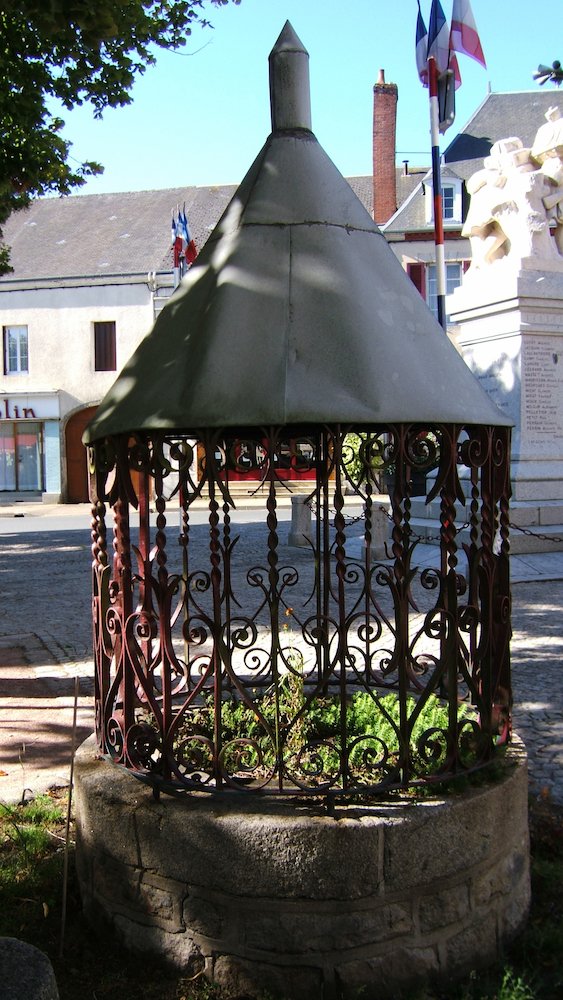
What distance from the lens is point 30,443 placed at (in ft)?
96.0

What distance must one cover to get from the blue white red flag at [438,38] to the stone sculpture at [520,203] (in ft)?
6.64

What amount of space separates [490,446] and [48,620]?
576 cm

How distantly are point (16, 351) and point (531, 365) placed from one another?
2236cm

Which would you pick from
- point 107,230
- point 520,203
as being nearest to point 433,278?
point 107,230

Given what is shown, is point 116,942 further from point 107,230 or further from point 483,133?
point 107,230

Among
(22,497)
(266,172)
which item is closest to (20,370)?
(22,497)

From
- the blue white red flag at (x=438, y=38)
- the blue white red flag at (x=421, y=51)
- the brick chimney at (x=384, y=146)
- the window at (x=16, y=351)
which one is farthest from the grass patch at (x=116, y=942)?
the brick chimney at (x=384, y=146)

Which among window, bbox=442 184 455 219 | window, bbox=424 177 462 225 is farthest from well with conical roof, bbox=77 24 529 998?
window, bbox=442 184 455 219

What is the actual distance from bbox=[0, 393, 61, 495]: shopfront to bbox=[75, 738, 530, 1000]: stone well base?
88.5 ft

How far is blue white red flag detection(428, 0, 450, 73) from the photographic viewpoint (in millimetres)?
12955

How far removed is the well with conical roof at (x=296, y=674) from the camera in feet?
8.05

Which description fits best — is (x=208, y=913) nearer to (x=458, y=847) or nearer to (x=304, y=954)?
(x=304, y=954)

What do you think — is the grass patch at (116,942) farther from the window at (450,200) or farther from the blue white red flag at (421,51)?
the window at (450,200)

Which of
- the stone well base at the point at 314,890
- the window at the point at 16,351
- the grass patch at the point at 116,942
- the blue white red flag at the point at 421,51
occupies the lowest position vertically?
the grass patch at the point at 116,942
